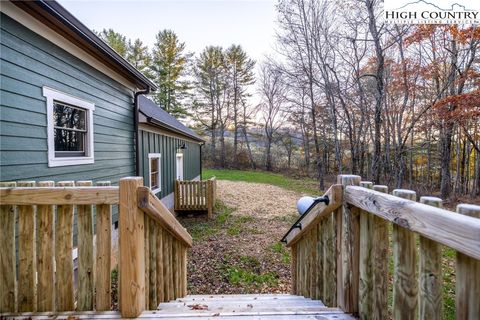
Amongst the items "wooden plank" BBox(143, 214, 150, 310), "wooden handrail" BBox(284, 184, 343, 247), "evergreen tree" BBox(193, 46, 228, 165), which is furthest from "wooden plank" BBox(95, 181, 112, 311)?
"evergreen tree" BBox(193, 46, 228, 165)

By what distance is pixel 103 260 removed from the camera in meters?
1.62

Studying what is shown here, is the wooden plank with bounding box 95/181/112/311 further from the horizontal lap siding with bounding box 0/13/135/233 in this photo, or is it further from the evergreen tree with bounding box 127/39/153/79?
the evergreen tree with bounding box 127/39/153/79

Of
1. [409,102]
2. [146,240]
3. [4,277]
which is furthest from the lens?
[409,102]

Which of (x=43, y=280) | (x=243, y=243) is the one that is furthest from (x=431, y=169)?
(x=43, y=280)

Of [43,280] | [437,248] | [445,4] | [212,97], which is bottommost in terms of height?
[43,280]

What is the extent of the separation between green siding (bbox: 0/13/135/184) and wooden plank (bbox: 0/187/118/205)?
130 centimetres

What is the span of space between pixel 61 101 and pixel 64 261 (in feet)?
8.64

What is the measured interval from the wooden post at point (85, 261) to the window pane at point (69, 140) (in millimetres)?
2349

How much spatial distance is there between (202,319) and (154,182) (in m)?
6.01

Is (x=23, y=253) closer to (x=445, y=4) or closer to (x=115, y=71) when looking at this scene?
(x=115, y=71)

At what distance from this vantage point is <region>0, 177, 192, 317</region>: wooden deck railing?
1.55 metres

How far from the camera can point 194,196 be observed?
8.12m

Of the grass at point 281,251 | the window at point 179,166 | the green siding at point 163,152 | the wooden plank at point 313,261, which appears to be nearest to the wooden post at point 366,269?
the wooden plank at point 313,261

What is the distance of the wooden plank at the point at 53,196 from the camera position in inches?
60.3
